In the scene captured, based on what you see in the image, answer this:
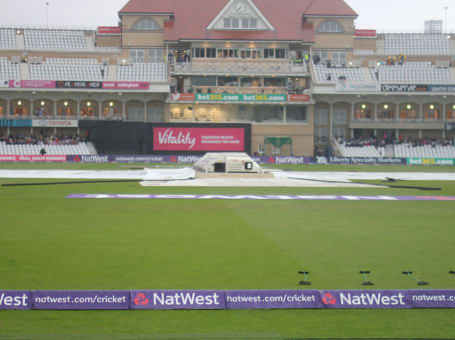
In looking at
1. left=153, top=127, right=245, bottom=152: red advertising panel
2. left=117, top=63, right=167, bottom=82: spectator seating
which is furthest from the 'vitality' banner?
left=117, top=63, right=167, bottom=82: spectator seating

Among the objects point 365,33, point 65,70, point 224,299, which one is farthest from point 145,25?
point 224,299

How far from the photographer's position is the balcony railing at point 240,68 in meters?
83.1

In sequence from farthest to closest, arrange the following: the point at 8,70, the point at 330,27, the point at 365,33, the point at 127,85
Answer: the point at 365,33 → the point at 330,27 → the point at 8,70 → the point at 127,85

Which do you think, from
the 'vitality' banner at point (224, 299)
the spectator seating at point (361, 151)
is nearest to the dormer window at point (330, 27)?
the spectator seating at point (361, 151)

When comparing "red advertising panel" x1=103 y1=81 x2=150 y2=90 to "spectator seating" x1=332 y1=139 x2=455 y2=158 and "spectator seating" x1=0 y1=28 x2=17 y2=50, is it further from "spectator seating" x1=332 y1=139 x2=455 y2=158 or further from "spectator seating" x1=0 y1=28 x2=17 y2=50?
"spectator seating" x1=332 y1=139 x2=455 y2=158

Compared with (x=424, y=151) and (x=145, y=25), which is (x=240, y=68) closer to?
(x=145, y=25)

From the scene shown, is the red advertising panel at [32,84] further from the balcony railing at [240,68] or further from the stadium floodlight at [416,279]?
the stadium floodlight at [416,279]

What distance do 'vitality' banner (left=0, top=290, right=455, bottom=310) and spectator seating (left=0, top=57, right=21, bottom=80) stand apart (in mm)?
75163

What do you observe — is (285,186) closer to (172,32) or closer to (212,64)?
(212,64)

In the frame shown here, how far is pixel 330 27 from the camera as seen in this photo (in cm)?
8981

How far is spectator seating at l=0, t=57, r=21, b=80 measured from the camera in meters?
80.2

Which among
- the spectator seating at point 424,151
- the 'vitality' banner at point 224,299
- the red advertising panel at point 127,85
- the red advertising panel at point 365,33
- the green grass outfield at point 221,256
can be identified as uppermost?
the red advertising panel at point 365,33

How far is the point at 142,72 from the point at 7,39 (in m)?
21.1

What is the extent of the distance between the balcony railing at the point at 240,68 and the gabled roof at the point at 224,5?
342cm
